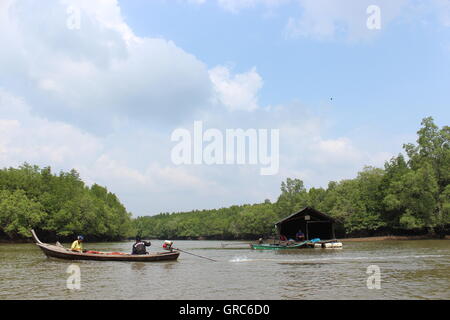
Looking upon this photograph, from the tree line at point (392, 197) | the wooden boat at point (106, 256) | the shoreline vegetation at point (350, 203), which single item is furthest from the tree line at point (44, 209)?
the tree line at point (392, 197)

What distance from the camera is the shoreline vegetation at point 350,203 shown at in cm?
6128

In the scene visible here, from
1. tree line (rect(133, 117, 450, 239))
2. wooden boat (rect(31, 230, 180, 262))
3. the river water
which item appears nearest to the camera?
the river water

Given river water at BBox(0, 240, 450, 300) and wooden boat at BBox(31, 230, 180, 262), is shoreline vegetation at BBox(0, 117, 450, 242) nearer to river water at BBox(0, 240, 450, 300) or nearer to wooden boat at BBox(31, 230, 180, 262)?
wooden boat at BBox(31, 230, 180, 262)

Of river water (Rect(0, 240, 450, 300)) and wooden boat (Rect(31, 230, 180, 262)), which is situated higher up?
wooden boat (Rect(31, 230, 180, 262))

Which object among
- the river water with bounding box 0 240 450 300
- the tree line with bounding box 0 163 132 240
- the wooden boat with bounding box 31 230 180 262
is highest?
the tree line with bounding box 0 163 132 240

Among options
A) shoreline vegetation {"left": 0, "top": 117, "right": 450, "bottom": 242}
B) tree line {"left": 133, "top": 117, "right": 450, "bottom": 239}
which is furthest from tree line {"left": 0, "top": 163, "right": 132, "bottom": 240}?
tree line {"left": 133, "top": 117, "right": 450, "bottom": 239}

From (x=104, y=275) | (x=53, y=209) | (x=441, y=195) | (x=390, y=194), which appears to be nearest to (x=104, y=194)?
(x=53, y=209)

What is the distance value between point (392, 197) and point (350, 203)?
15.3m

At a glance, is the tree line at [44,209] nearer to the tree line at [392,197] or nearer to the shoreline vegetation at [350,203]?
the shoreline vegetation at [350,203]

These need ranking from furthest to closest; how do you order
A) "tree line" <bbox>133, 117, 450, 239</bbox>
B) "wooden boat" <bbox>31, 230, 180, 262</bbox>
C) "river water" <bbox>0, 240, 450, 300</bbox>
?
"tree line" <bbox>133, 117, 450, 239</bbox>, "wooden boat" <bbox>31, 230, 180, 262</bbox>, "river water" <bbox>0, 240, 450, 300</bbox>

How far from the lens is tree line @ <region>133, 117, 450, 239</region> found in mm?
60312

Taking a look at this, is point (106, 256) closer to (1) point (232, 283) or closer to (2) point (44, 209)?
(1) point (232, 283)

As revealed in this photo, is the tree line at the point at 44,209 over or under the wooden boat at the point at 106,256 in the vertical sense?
over

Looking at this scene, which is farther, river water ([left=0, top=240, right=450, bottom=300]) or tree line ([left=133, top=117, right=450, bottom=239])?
tree line ([left=133, top=117, right=450, bottom=239])
